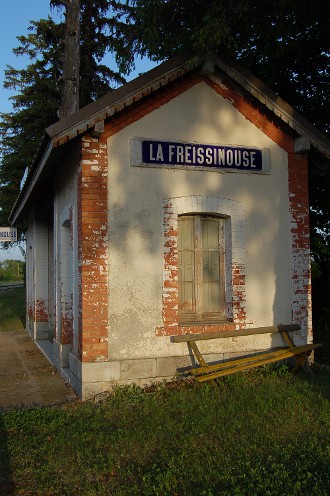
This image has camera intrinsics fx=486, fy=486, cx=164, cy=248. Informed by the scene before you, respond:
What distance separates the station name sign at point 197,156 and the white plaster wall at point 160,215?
0.35ft

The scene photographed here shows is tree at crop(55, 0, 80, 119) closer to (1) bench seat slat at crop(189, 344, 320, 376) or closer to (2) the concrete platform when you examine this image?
(2) the concrete platform

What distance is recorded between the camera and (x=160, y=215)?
743 cm

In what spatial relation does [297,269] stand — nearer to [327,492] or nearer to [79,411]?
[79,411]

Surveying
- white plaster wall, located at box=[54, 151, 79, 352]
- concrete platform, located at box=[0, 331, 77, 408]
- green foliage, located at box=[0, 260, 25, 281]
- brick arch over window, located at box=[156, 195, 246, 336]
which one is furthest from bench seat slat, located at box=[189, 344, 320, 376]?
green foliage, located at box=[0, 260, 25, 281]

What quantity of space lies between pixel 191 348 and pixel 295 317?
6.39ft

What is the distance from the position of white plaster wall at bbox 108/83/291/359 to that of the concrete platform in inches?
47.8

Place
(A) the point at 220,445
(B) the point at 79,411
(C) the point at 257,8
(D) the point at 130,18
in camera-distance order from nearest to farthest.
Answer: (A) the point at 220,445 < (B) the point at 79,411 < (C) the point at 257,8 < (D) the point at 130,18

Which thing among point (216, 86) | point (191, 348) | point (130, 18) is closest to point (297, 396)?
point (191, 348)

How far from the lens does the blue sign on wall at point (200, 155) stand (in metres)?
7.41

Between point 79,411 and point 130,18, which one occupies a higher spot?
point 130,18

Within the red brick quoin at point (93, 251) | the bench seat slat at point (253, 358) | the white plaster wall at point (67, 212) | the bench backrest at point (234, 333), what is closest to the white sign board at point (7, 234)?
the white plaster wall at point (67, 212)

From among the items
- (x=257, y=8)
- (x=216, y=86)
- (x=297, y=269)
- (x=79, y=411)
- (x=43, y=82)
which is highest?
(x=43, y=82)

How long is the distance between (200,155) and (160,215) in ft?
3.89

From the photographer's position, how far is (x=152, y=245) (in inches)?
289
